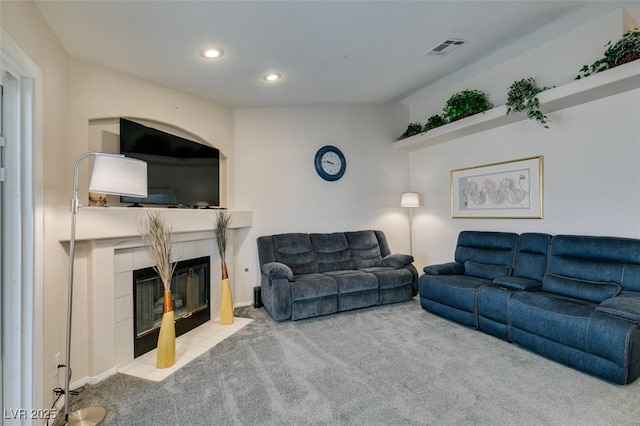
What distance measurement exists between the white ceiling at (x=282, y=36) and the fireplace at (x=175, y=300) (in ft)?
6.13

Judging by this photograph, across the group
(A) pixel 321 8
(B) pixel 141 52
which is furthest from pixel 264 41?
(B) pixel 141 52

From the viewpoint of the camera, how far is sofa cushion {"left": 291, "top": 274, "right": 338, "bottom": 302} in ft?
11.4

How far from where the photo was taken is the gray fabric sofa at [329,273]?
3494 mm

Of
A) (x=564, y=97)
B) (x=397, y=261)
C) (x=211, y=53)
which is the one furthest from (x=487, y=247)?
(x=211, y=53)

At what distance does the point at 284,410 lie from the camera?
1.91m

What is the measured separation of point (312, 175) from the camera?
4.58 m

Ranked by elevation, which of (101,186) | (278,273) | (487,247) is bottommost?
(278,273)

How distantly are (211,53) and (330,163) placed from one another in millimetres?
2340

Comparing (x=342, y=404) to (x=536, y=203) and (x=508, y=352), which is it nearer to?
(x=508, y=352)

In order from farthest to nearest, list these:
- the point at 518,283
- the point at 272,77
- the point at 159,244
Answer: the point at 272,77 < the point at 518,283 < the point at 159,244

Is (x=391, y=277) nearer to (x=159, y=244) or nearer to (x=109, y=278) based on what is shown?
(x=159, y=244)

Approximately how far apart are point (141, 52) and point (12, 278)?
1949 mm

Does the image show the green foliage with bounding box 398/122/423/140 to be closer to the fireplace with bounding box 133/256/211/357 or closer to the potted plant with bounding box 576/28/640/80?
the potted plant with bounding box 576/28/640/80

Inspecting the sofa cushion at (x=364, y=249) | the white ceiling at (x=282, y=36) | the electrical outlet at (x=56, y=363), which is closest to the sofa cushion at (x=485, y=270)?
the sofa cushion at (x=364, y=249)
